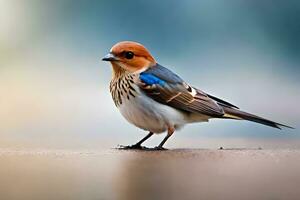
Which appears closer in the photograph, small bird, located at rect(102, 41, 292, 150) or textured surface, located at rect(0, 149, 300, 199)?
textured surface, located at rect(0, 149, 300, 199)

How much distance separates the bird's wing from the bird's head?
3 centimetres

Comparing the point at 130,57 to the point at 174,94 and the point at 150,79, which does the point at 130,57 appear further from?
the point at 174,94

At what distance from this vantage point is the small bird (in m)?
2.56

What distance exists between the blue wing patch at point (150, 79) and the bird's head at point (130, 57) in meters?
0.03

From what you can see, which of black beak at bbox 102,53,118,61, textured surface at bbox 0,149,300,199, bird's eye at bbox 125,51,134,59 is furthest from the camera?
bird's eye at bbox 125,51,134,59

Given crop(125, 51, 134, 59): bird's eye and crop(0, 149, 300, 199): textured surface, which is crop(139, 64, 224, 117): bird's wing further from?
crop(0, 149, 300, 199): textured surface

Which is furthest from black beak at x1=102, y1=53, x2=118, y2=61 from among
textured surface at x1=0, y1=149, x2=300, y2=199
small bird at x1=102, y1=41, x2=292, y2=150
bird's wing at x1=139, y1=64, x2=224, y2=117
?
textured surface at x1=0, y1=149, x2=300, y2=199

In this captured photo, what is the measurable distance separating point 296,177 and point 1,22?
5.09 m

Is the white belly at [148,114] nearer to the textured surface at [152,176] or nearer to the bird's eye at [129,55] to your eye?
the bird's eye at [129,55]

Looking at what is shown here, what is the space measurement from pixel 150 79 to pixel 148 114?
0.54ft

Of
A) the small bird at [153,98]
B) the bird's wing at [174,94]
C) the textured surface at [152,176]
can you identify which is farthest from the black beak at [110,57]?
the textured surface at [152,176]

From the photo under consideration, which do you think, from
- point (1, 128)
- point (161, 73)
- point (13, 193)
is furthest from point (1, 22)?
point (13, 193)

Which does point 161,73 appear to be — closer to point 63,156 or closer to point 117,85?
point 117,85

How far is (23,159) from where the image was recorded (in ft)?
5.51
